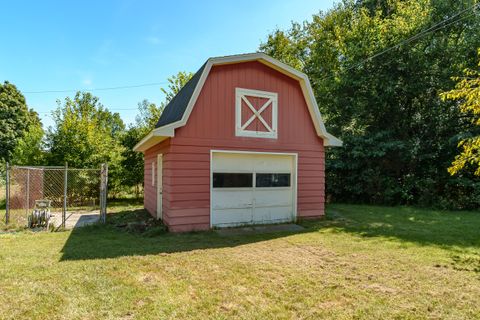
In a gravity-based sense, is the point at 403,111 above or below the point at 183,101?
above

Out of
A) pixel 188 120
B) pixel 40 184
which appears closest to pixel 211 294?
pixel 188 120

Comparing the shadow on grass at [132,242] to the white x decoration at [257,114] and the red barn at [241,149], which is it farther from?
the white x decoration at [257,114]

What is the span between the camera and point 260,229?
22.4 ft

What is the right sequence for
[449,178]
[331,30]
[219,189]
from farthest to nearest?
[331,30], [449,178], [219,189]

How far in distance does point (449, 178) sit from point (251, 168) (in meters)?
9.04

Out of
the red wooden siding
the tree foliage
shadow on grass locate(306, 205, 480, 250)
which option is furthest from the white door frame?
the tree foliage

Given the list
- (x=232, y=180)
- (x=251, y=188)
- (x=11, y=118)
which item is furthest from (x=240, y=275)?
(x=11, y=118)

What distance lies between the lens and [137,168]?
1386 centimetres

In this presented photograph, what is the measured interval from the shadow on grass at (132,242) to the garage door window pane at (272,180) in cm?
148

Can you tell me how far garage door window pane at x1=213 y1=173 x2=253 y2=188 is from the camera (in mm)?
6867

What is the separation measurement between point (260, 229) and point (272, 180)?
1.42m

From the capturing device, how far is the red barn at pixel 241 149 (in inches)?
253

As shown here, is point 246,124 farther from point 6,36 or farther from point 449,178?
point 6,36

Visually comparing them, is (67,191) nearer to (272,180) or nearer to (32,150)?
(32,150)
